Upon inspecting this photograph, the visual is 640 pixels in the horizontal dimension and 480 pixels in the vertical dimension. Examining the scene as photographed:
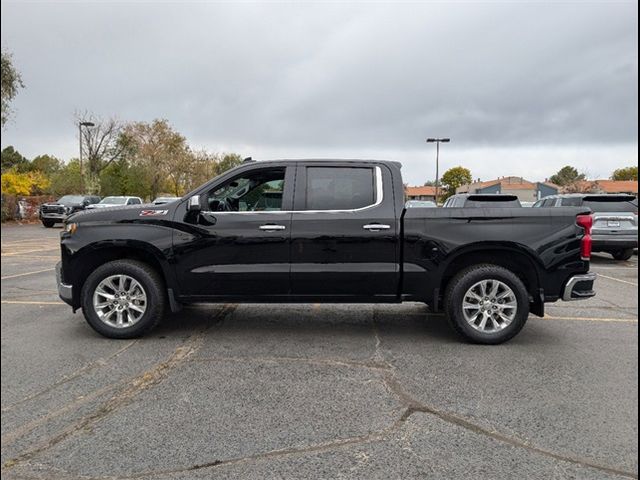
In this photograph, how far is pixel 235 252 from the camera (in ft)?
15.5

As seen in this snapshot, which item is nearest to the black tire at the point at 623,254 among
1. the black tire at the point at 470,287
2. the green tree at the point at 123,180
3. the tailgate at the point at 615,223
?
the tailgate at the point at 615,223

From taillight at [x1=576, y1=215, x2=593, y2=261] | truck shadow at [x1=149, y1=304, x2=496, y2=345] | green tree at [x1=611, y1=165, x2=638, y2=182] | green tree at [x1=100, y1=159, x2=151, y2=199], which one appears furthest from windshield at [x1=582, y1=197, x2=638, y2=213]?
green tree at [x1=611, y1=165, x2=638, y2=182]

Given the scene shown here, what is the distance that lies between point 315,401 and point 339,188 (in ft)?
7.54

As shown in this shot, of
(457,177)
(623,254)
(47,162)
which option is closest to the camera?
(623,254)

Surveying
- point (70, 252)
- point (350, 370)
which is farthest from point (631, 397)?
point (70, 252)

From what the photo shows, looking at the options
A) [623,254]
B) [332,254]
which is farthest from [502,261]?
[623,254]

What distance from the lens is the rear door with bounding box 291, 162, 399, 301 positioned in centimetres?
468

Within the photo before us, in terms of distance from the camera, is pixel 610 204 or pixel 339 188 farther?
pixel 610 204

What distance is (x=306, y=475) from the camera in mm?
2500

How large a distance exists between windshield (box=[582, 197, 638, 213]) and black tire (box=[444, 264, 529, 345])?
8.46 metres

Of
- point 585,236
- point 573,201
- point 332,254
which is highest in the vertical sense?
point 573,201

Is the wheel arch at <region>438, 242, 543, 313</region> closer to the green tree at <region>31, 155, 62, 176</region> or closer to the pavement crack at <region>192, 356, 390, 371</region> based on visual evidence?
the pavement crack at <region>192, 356, 390, 371</region>

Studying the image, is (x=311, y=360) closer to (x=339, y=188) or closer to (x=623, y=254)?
(x=339, y=188)

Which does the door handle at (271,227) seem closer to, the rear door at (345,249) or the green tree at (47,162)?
the rear door at (345,249)
